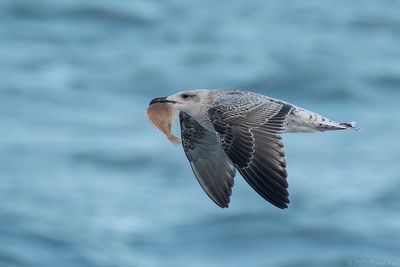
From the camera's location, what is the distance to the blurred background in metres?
19.8

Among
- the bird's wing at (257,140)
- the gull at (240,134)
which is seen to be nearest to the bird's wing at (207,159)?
the gull at (240,134)

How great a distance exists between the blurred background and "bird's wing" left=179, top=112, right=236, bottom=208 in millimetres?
6914

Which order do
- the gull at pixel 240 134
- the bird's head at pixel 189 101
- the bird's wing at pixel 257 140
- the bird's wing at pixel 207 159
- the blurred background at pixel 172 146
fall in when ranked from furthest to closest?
the blurred background at pixel 172 146
the bird's wing at pixel 207 159
the bird's head at pixel 189 101
the gull at pixel 240 134
the bird's wing at pixel 257 140

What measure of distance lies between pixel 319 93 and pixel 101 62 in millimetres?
4930

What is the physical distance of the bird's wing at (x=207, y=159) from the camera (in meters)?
12.1

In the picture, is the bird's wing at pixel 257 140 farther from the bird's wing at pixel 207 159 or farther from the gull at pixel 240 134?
the bird's wing at pixel 207 159

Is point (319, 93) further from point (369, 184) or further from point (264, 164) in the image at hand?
point (264, 164)

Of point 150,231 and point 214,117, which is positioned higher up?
point 150,231

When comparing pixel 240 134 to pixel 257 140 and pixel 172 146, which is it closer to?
pixel 257 140

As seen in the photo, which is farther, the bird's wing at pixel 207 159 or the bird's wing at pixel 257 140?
the bird's wing at pixel 207 159

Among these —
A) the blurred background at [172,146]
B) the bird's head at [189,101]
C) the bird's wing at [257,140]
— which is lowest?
the bird's wing at [257,140]

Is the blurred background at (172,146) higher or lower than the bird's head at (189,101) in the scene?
higher

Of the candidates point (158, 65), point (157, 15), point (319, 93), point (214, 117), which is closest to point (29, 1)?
point (157, 15)

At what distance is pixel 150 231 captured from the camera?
20406 mm
